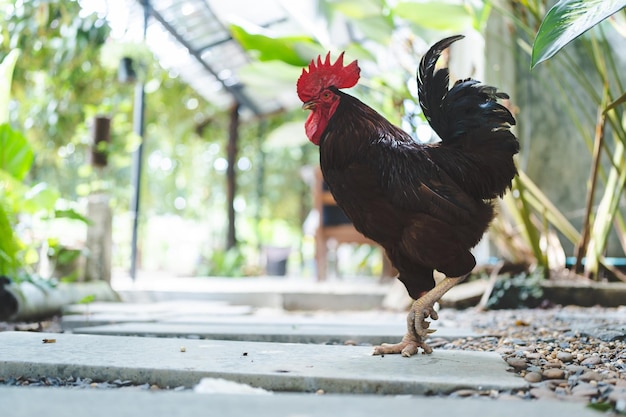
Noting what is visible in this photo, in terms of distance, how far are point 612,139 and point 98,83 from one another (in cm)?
753

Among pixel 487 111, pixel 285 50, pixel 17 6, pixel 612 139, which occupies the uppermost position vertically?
pixel 17 6

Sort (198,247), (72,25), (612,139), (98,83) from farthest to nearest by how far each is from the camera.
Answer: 1. (198,247)
2. (98,83)
3. (72,25)
4. (612,139)

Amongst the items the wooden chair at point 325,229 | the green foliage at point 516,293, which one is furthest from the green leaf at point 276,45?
the wooden chair at point 325,229

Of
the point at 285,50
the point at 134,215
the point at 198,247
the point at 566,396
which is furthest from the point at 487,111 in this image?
the point at 198,247

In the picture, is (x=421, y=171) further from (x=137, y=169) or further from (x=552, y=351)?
(x=137, y=169)

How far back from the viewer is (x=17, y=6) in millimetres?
5801

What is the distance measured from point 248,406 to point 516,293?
3.36m

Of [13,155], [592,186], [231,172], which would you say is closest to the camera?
[592,186]

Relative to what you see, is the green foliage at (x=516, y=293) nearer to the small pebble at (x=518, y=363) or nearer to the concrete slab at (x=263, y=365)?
the concrete slab at (x=263, y=365)

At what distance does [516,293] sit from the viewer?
168 inches

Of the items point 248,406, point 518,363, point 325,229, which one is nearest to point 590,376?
point 518,363

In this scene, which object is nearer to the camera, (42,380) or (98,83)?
(42,380)

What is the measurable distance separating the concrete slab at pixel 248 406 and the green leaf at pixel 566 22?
3.67 feet

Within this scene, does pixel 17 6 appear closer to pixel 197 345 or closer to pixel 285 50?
pixel 285 50
